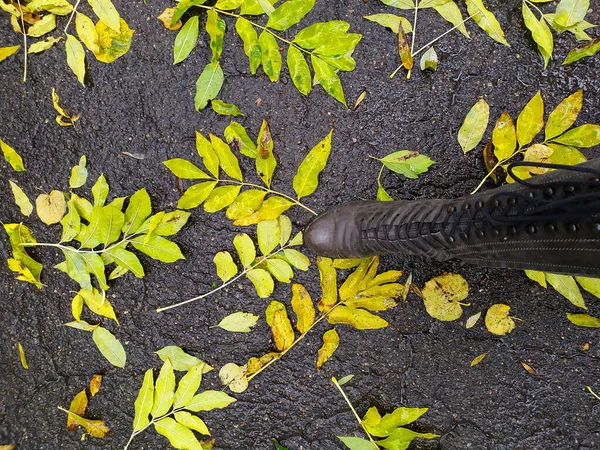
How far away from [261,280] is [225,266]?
0.39 feet

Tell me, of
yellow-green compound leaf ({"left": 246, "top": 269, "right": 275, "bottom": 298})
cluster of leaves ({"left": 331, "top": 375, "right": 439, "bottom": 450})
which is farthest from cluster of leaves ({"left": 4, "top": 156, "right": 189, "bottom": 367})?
cluster of leaves ({"left": 331, "top": 375, "right": 439, "bottom": 450})

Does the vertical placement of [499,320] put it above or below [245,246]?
below

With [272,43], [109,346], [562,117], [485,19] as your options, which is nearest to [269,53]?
[272,43]

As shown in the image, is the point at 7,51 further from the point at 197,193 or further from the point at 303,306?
the point at 303,306

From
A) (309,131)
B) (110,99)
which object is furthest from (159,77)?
(309,131)

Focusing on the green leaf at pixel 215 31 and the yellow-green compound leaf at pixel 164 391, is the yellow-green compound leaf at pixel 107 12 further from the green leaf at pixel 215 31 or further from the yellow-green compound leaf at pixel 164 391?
the yellow-green compound leaf at pixel 164 391

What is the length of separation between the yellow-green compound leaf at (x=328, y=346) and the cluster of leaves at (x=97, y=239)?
52 cm

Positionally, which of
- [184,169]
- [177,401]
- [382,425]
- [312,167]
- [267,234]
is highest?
[184,169]

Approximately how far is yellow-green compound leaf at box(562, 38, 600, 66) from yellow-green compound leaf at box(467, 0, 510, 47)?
196mm

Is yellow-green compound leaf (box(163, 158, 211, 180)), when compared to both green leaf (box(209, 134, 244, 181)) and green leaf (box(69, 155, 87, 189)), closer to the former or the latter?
green leaf (box(209, 134, 244, 181))

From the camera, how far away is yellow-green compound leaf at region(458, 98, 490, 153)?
1401 millimetres

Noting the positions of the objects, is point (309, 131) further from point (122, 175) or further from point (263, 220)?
point (122, 175)

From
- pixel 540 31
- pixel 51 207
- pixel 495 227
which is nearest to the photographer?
pixel 495 227

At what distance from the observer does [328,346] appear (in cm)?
148
